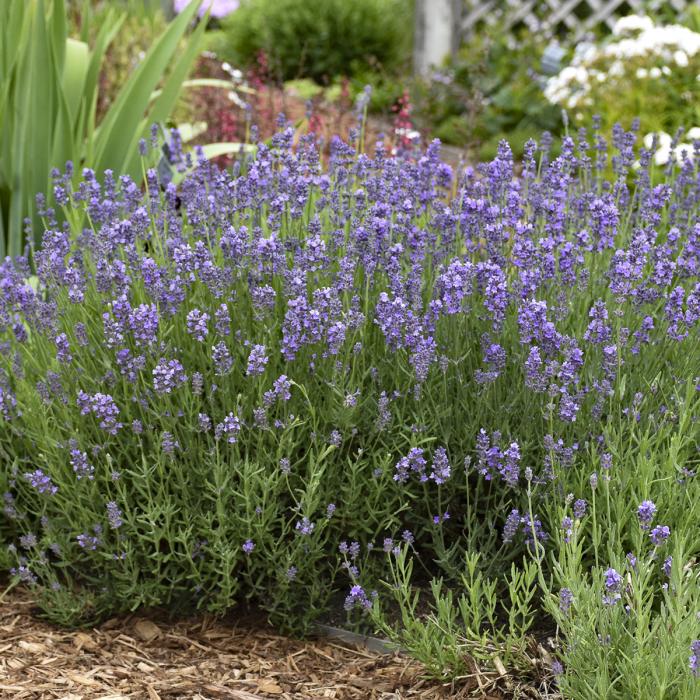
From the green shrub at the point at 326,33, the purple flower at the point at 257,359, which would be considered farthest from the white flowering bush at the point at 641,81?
the purple flower at the point at 257,359

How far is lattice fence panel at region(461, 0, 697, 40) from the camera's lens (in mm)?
9266

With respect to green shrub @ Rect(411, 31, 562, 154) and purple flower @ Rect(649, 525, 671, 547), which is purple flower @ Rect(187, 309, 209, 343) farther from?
green shrub @ Rect(411, 31, 562, 154)

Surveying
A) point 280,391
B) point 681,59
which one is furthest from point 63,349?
point 681,59

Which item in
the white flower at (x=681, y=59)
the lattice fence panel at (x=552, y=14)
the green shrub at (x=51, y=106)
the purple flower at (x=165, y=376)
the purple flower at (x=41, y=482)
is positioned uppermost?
the lattice fence panel at (x=552, y=14)

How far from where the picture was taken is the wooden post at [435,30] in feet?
32.5

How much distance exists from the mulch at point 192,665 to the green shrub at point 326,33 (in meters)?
8.86

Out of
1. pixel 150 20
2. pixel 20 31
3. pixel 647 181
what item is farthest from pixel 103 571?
pixel 150 20

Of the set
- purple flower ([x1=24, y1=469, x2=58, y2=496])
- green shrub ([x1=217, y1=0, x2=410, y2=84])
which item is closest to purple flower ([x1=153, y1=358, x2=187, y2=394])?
purple flower ([x1=24, y1=469, x2=58, y2=496])

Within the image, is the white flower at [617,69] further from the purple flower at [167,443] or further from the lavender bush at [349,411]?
the purple flower at [167,443]

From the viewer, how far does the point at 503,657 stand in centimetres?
236

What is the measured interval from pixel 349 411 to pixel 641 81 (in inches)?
218

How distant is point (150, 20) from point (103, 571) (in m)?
7.11

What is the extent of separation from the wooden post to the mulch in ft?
26.0

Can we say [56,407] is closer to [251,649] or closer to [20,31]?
[251,649]
